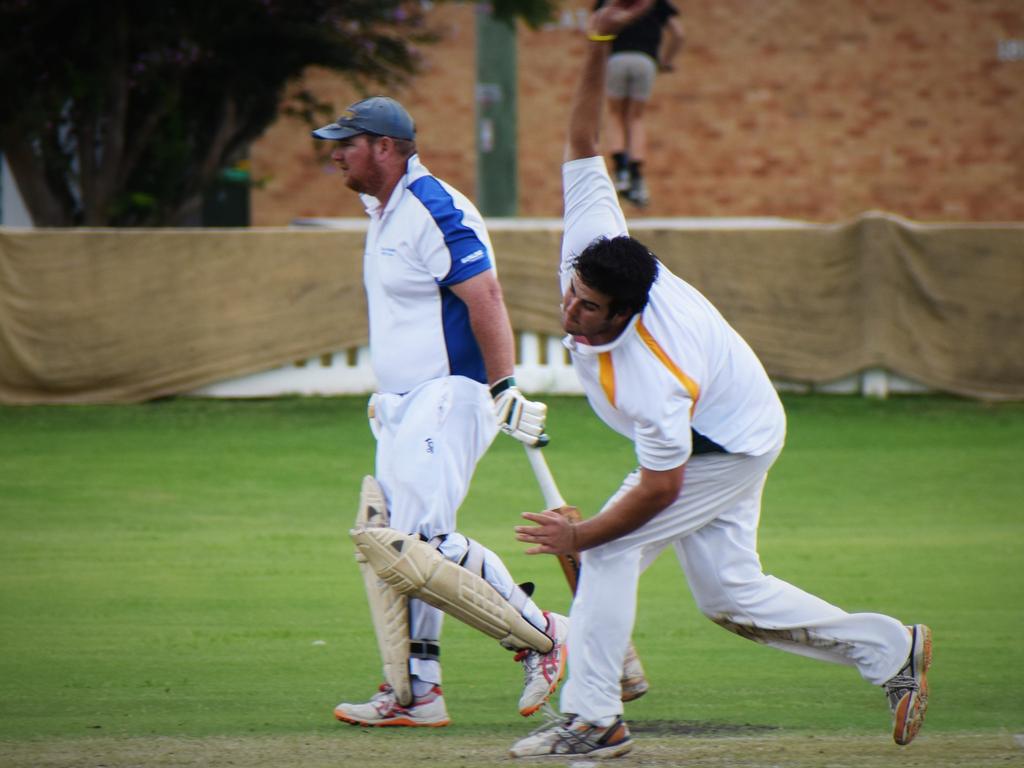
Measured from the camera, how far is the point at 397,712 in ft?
17.2

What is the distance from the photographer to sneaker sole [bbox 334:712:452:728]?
5.20 m

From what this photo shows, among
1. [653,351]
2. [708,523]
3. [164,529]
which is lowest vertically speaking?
[164,529]

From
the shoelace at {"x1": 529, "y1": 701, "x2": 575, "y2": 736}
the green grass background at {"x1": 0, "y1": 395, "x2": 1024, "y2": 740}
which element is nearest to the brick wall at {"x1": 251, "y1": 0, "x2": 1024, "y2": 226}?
the green grass background at {"x1": 0, "y1": 395, "x2": 1024, "y2": 740}

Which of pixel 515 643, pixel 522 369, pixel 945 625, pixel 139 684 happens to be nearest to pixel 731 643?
pixel 945 625

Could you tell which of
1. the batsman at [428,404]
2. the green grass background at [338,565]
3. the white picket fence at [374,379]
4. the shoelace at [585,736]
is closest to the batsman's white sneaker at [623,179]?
the white picket fence at [374,379]

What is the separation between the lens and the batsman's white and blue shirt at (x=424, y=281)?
5234 millimetres

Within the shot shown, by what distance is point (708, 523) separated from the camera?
4.77 meters

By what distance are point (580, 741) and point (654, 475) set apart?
862 mm

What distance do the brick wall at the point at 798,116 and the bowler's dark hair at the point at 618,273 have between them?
18.9m

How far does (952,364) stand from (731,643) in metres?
7.08

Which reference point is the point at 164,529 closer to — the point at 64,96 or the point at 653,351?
the point at 653,351

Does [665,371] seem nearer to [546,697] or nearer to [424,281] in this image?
[424,281]

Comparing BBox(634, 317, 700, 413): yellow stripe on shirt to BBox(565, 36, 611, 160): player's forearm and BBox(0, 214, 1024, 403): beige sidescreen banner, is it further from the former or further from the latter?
BBox(0, 214, 1024, 403): beige sidescreen banner

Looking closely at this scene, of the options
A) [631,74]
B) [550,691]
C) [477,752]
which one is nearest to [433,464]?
[550,691]
